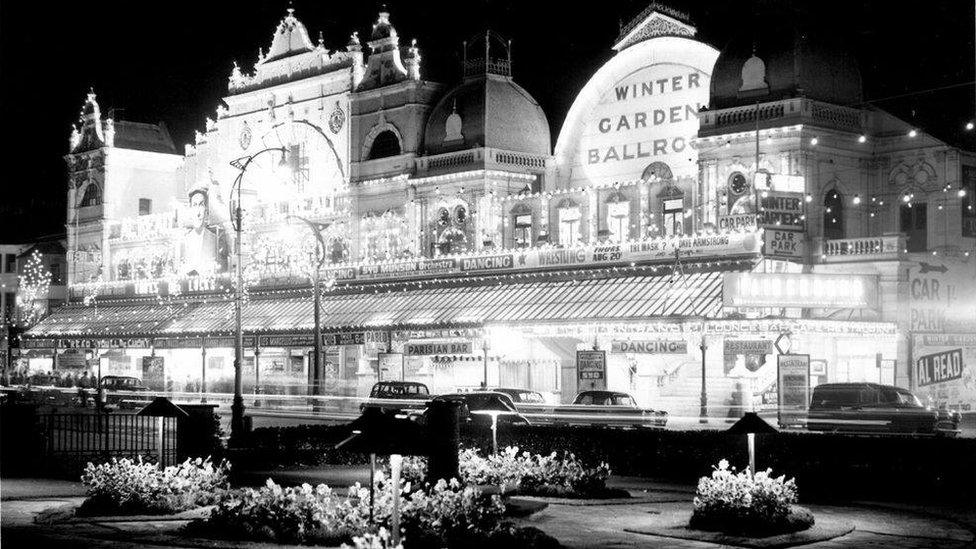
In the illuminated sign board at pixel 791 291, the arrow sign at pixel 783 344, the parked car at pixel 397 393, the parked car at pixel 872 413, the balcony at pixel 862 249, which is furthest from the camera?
the parked car at pixel 397 393

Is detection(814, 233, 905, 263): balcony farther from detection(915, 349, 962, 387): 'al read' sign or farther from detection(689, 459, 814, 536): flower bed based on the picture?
detection(689, 459, 814, 536): flower bed

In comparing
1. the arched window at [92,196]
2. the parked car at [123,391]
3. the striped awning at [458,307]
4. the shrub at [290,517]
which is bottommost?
the shrub at [290,517]

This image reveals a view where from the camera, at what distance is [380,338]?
59.1 meters

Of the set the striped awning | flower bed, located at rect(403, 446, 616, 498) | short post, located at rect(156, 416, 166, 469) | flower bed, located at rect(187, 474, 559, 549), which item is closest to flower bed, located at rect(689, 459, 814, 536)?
flower bed, located at rect(187, 474, 559, 549)

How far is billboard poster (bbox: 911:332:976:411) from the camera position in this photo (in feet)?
153

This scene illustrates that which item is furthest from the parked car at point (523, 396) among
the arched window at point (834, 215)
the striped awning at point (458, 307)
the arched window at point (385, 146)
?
the arched window at point (385, 146)

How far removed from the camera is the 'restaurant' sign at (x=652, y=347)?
47.0m

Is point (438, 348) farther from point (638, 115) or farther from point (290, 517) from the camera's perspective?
point (290, 517)

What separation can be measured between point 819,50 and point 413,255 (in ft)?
69.5

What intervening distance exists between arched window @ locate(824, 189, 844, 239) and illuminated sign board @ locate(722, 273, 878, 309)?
344cm

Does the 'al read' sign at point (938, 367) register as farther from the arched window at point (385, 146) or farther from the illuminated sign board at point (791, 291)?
the arched window at point (385, 146)

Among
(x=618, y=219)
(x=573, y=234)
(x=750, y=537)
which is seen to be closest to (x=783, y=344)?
(x=618, y=219)

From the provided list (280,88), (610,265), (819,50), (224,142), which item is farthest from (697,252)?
(224,142)

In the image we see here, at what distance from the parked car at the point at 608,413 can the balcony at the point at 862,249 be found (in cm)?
1077
